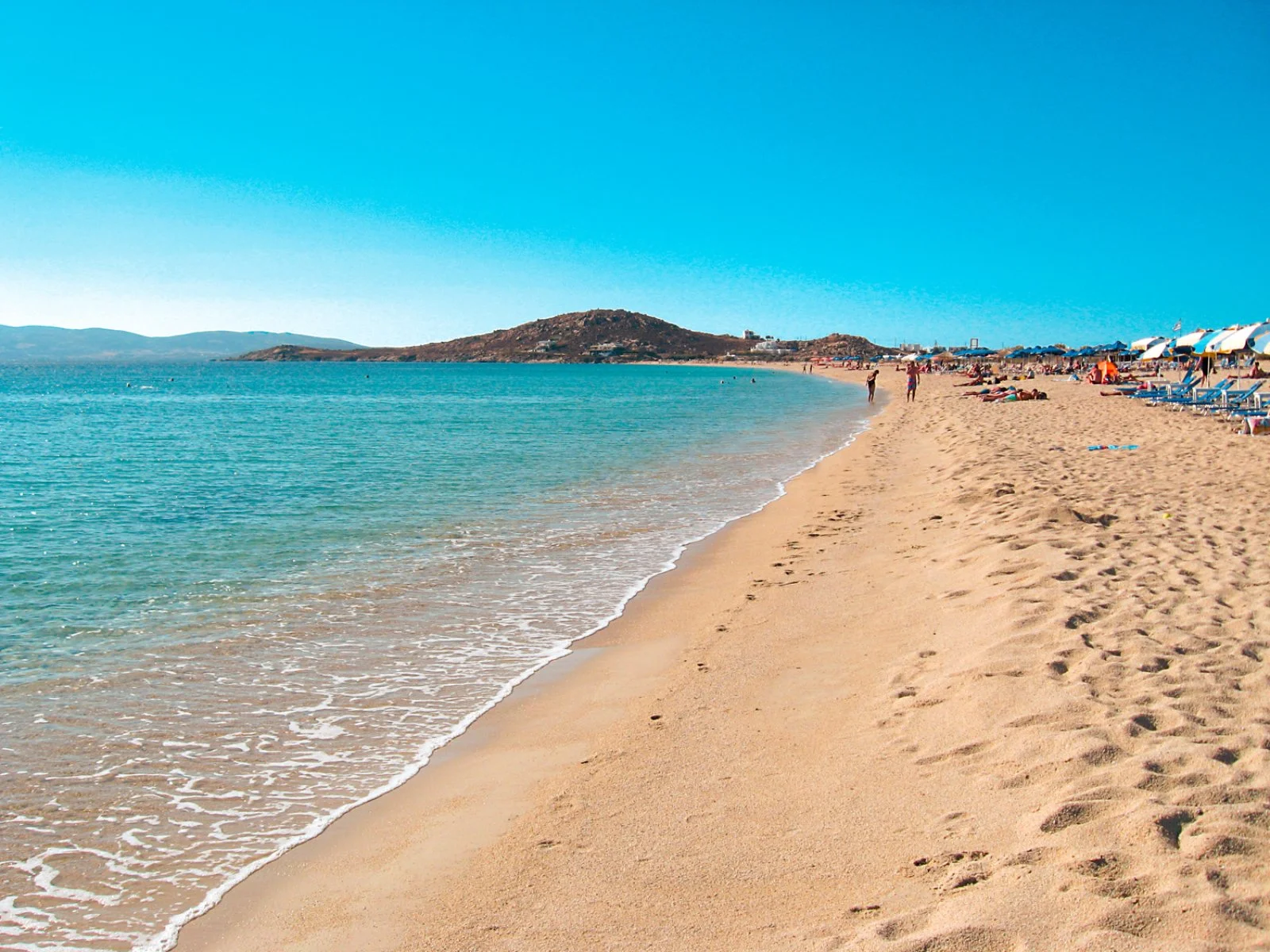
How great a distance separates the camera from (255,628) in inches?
318

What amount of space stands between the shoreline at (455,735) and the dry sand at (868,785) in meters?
0.06

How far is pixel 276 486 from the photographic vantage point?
58.9ft

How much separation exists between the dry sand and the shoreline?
61mm

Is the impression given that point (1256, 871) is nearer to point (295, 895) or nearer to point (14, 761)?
point (295, 895)

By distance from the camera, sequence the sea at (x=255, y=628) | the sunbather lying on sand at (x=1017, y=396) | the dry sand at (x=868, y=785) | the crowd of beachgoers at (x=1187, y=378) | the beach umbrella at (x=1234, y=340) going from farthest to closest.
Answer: the sunbather lying on sand at (x=1017, y=396) → the beach umbrella at (x=1234, y=340) → the crowd of beachgoers at (x=1187, y=378) → the sea at (x=255, y=628) → the dry sand at (x=868, y=785)

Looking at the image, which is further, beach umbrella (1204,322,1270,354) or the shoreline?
beach umbrella (1204,322,1270,354)

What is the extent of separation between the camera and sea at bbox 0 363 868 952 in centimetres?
452

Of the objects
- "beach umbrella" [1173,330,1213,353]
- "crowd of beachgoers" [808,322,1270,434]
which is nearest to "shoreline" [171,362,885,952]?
"crowd of beachgoers" [808,322,1270,434]

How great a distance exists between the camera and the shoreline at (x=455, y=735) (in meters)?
3.87

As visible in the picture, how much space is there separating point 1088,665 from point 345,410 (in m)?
51.2

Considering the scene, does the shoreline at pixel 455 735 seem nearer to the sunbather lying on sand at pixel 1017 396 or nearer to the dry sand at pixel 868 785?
the dry sand at pixel 868 785

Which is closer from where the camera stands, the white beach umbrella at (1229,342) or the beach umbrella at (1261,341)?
the beach umbrella at (1261,341)

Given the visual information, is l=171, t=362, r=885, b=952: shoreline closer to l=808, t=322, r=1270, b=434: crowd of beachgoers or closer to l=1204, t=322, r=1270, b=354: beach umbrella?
l=808, t=322, r=1270, b=434: crowd of beachgoers

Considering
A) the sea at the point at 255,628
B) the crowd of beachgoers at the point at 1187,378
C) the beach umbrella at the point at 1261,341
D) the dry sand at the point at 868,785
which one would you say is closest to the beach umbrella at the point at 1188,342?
the crowd of beachgoers at the point at 1187,378
